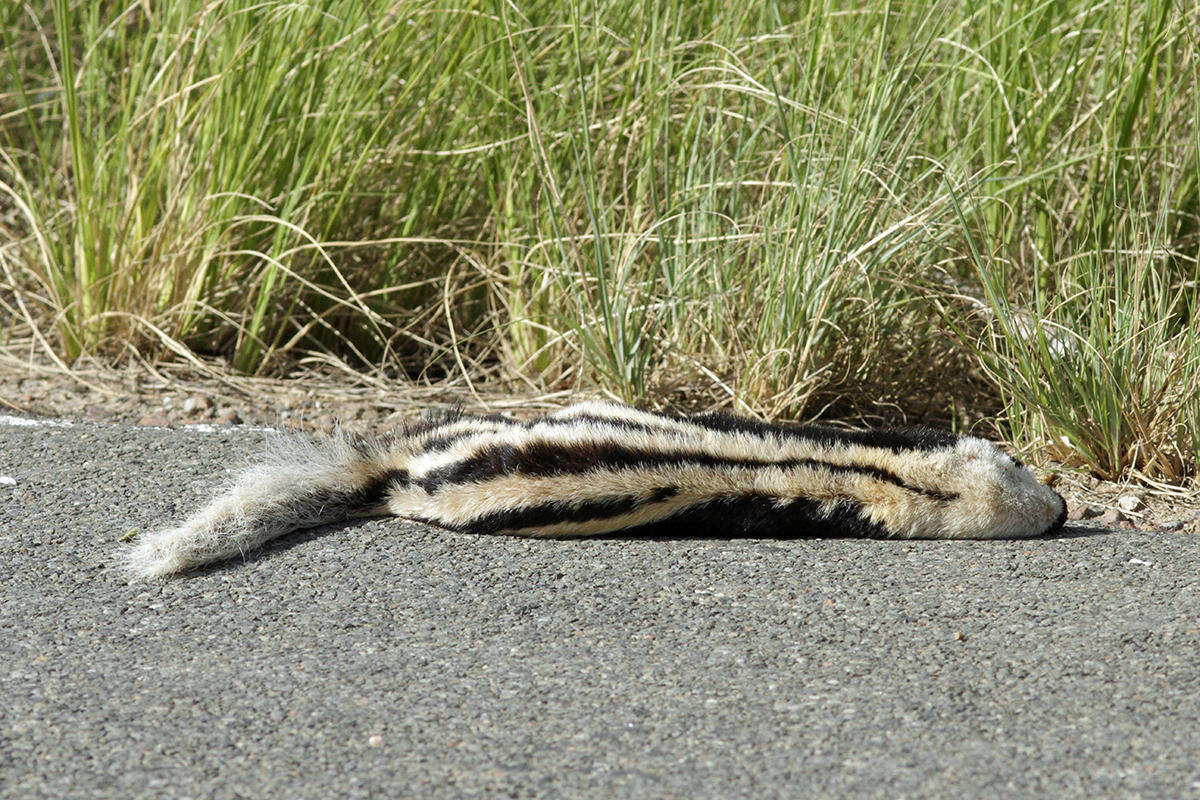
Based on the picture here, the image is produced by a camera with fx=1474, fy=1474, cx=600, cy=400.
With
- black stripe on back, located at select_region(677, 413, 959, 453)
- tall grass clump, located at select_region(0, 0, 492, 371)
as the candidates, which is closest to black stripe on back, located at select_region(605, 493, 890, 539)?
black stripe on back, located at select_region(677, 413, 959, 453)

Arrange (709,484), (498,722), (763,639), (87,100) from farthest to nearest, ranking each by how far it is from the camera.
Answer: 1. (87,100)
2. (709,484)
3. (763,639)
4. (498,722)

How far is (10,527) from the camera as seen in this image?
369 centimetres

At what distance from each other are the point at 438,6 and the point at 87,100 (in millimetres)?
1353

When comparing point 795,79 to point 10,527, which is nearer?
point 10,527

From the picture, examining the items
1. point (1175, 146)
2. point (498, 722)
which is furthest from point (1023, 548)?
point (1175, 146)

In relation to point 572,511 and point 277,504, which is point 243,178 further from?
point 572,511

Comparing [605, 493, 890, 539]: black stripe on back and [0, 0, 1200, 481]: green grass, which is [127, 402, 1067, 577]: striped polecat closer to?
[605, 493, 890, 539]: black stripe on back

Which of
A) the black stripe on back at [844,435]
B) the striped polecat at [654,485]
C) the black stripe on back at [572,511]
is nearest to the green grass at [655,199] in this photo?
the black stripe on back at [844,435]

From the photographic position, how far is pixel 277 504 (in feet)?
11.7

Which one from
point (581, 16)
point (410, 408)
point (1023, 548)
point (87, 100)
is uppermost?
point (581, 16)

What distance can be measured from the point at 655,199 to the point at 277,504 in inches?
74.4

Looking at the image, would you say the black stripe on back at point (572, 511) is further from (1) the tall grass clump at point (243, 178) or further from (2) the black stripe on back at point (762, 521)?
(1) the tall grass clump at point (243, 178)

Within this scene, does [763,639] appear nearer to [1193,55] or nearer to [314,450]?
[314,450]

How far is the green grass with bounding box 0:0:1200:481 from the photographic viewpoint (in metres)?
4.66
